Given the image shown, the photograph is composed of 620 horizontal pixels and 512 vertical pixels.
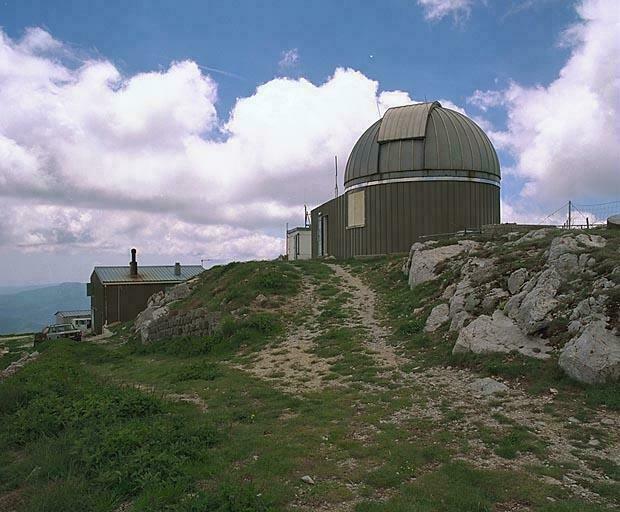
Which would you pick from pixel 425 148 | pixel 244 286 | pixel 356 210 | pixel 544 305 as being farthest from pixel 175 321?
pixel 425 148

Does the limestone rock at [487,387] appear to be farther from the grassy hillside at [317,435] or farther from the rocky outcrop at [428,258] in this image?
the rocky outcrop at [428,258]

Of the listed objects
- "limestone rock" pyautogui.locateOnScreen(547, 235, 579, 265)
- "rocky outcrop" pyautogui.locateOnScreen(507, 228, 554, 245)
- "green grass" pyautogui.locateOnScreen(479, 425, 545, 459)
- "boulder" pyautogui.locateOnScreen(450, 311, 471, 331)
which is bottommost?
"green grass" pyautogui.locateOnScreen(479, 425, 545, 459)

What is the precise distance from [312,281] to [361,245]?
6.31 metres

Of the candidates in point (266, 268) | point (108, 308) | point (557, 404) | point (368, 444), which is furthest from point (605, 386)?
point (108, 308)

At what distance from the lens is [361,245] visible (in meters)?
26.7

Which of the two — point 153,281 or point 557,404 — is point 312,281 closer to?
point 557,404

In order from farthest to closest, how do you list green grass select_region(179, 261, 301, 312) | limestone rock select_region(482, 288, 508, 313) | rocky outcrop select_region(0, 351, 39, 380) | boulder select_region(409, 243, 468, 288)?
green grass select_region(179, 261, 301, 312)
boulder select_region(409, 243, 468, 288)
rocky outcrop select_region(0, 351, 39, 380)
limestone rock select_region(482, 288, 508, 313)

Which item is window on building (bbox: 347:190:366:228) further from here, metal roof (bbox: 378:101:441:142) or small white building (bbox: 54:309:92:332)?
small white building (bbox: 54:309:92:332)

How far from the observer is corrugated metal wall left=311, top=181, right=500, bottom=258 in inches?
985

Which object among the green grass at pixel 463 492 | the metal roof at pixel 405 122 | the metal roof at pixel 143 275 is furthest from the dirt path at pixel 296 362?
the metal roof at pixel 143 275

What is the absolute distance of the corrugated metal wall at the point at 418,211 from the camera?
25.0 m

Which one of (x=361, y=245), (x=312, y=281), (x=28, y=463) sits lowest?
(x=28, y=463)

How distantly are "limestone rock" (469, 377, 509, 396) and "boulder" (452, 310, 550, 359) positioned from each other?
3.64ft

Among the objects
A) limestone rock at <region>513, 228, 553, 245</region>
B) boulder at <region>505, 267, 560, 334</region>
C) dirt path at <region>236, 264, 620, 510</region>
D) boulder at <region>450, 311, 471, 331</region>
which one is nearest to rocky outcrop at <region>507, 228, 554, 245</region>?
limestone rock at <region>513, 228, 553, 245</region>
